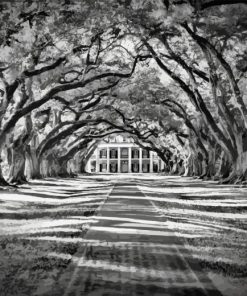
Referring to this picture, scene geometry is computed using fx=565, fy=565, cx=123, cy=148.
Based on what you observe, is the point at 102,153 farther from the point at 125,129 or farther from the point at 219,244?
the point at 219,244

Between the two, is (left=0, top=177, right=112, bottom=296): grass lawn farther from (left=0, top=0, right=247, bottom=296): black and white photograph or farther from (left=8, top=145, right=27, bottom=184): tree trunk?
(left=8, top=145, right=27, bottom=184): tree trunk

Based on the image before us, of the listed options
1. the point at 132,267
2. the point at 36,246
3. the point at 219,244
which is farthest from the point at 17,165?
the point at 132,267

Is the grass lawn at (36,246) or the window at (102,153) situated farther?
the window at (102,153)

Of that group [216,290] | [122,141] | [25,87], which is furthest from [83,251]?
[122,141]

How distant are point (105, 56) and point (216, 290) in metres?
25.5

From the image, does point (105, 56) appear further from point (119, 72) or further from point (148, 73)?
point (148, 73)

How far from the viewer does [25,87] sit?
31.4 metres

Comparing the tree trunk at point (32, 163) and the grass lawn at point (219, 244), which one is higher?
the tree trunk at point (32, 163)

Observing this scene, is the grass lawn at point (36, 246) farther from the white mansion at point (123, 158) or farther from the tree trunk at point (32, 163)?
the white mansion at point (123, 158)

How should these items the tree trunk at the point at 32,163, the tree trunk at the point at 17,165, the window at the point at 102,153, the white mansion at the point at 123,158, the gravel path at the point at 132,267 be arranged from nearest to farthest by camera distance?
the gravel path at the point at 132,267 < the tree trunk at the point at 17,165 < the tree trunk at the point at 32,163 < the white mansion at the point at 123,158 < the window at the point at 102,153

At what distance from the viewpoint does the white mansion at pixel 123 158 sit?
16138 cm

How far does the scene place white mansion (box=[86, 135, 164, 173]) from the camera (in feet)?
529

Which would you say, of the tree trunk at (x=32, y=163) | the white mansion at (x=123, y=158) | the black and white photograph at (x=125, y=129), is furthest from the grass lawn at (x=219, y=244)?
the white mansion at (x=123, y=158)

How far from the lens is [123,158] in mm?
162125
